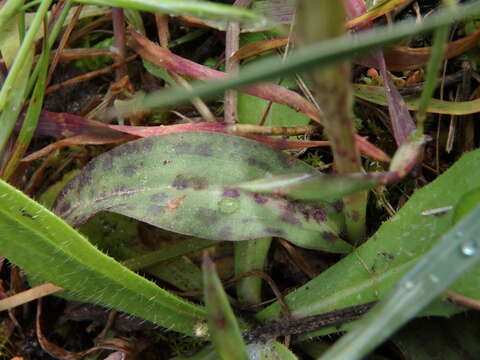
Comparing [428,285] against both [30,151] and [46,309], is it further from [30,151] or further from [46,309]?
[30,151]

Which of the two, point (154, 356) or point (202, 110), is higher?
point (202, 110)

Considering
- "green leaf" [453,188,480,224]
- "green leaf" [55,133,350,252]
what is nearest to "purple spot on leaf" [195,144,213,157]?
"green leaf" [55,133,350,252]

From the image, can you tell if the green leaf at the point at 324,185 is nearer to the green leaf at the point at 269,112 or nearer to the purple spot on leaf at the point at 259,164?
the purple spot on leaf at the point at 259,164

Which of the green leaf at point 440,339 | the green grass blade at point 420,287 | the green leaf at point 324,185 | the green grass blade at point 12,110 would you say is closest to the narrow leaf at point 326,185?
the green leaf at point 324,185

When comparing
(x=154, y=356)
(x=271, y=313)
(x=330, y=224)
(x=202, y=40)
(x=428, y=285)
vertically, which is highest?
(x=202, y=40)

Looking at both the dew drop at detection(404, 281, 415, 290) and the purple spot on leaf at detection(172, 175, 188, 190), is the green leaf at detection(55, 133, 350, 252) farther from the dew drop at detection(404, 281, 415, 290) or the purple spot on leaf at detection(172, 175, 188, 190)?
the dew drop at detection(404, 281, 415, 290)

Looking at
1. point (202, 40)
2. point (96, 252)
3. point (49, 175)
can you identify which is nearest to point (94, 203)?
point (96, 252)
